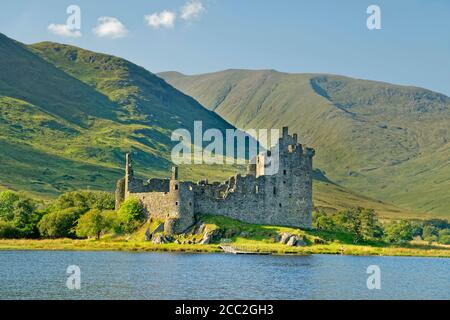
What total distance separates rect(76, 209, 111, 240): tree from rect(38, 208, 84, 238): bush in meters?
2.38

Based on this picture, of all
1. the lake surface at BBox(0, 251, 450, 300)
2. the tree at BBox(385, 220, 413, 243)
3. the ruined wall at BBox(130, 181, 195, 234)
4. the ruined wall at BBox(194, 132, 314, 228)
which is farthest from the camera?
the tree at BBox(385, 220, 413, 243)

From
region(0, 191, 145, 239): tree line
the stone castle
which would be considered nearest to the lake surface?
region(0, 191, 145, 239): tree line

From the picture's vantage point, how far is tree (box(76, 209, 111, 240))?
279 ft

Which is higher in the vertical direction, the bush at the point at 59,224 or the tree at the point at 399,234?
the bush at the point at 59,224

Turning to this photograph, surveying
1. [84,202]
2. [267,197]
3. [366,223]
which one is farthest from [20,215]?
[366,223]

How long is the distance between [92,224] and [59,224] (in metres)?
5.58

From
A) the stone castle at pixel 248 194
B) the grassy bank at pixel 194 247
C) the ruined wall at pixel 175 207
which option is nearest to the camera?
the grassy bank at pixel 194 247

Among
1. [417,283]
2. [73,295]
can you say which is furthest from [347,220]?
[73,295]

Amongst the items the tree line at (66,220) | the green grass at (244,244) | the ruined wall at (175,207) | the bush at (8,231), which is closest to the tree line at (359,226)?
the green grass at (244,244)

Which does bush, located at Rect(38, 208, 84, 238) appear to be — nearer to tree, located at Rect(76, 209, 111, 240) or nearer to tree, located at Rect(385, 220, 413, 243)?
tree, located at Rect(76, 209, 111, 240)

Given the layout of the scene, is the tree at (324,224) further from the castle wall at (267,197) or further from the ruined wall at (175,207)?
the ruined wall at (175,207)

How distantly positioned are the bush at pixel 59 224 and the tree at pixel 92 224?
7.80 ft

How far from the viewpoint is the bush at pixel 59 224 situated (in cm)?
8825
